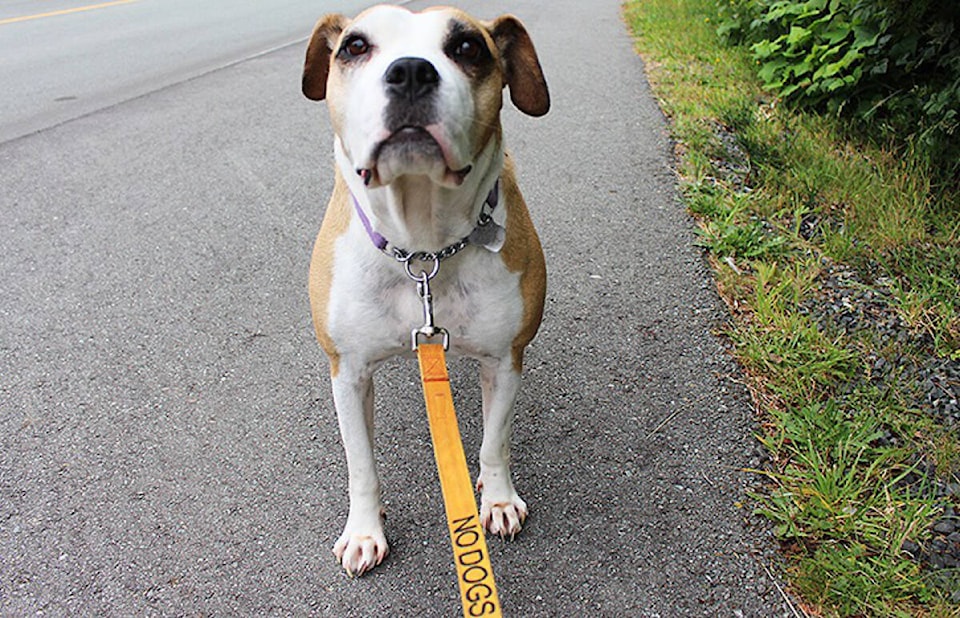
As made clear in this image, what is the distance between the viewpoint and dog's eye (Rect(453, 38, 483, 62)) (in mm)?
2127

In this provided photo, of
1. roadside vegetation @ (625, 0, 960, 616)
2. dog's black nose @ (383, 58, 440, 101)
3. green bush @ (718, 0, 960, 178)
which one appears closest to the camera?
dog's black nose @ (383, 58, 440, 101)

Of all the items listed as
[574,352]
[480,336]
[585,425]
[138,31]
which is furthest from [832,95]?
[138,31]

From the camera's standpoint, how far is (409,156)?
6.40 feet

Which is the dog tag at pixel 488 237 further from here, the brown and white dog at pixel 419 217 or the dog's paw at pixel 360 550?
the dog's paw at pixel 360 550

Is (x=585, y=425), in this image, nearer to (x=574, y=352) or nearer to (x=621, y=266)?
(x=574, y=352)

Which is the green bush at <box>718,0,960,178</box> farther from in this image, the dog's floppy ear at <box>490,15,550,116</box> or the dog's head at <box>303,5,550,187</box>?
the dog's head at <box>303,5,550,187</box>

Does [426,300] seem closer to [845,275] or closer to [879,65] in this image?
[845,275]

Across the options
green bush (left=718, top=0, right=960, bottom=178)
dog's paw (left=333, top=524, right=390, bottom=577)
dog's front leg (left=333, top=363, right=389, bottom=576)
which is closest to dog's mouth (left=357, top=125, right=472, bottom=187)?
dog's front leg (left=333, top=363, right=389, bottom=576)

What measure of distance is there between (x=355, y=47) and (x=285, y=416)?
1606 millimetres

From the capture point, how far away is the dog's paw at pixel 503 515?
263 centimetres

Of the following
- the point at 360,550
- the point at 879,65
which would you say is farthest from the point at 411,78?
the point at 879,65

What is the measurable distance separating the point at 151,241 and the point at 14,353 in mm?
1217

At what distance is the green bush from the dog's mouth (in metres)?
3.13

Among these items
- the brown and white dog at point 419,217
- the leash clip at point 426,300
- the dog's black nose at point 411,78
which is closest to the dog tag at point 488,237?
the brown and white dog at point 419,217
